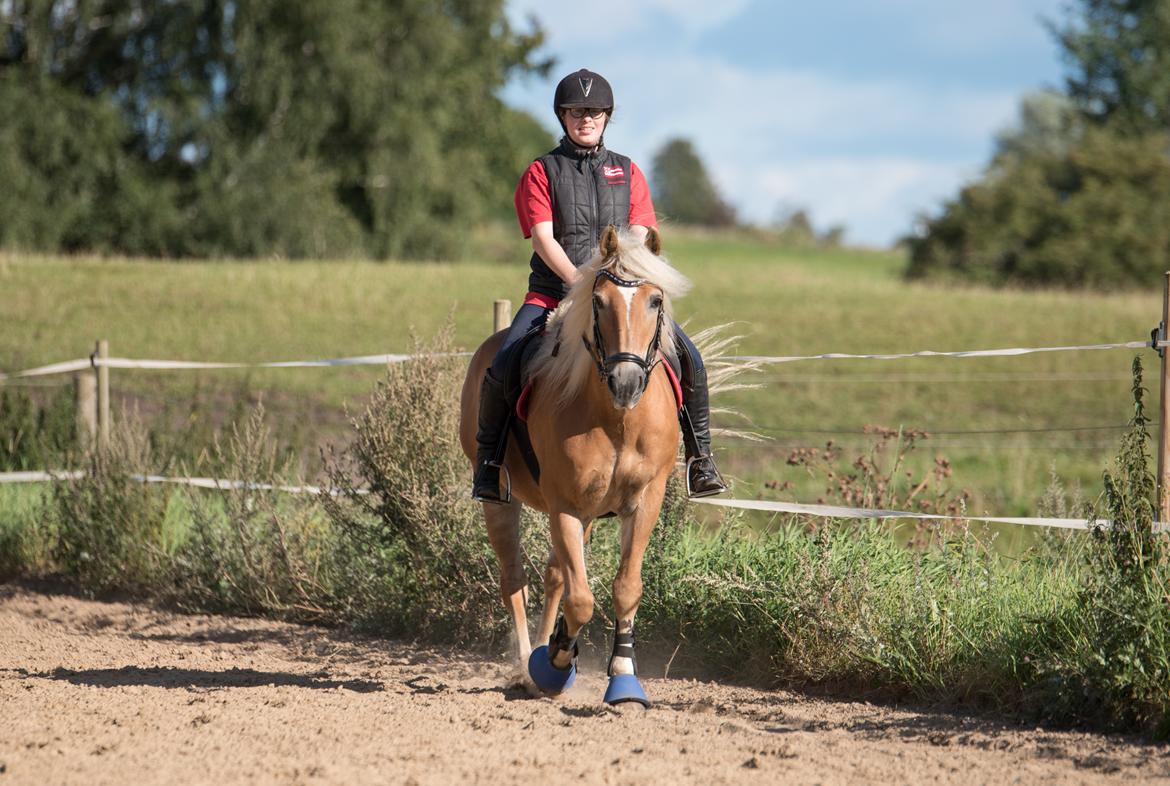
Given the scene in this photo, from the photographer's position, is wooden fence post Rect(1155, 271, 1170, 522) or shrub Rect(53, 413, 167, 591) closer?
wooden fence post Rect(1155, 271, 1170, 522)

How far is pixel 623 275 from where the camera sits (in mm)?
5152

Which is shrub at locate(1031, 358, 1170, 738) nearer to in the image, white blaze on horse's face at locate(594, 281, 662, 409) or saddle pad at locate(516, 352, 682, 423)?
saddle pad at locate(516, 352, 682, 423)

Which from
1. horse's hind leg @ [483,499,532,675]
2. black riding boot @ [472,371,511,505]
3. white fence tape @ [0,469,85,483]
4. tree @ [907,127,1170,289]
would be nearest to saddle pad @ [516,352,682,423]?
black riding boot @ [472,371,511,505]

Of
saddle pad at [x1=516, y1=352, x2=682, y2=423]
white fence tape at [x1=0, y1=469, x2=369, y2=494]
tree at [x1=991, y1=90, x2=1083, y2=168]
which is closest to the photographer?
A: saddle pad at [x1=516, y1=352, x2=682, y2=423]

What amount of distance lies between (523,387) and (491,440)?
37 centimetres

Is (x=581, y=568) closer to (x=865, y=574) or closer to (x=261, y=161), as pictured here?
(x=865, y=574)

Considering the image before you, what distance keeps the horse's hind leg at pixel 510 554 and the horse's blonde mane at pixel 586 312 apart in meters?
1.06

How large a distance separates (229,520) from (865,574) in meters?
4.44

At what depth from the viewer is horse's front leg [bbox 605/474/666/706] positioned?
5461 mm

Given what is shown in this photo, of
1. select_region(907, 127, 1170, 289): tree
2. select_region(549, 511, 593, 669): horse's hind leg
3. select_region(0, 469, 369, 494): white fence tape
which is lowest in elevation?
select_region(0, 469, 369, 494): white fence tape

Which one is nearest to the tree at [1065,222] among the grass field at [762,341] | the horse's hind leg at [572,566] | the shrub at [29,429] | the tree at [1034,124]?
the grass field at [762,341]

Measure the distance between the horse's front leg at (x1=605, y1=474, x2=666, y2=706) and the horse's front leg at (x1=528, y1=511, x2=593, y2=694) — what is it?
168mm

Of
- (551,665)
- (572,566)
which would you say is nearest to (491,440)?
(572,566)

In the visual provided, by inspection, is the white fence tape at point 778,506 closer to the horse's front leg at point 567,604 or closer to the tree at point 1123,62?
the horse's front leg at point 567,604
